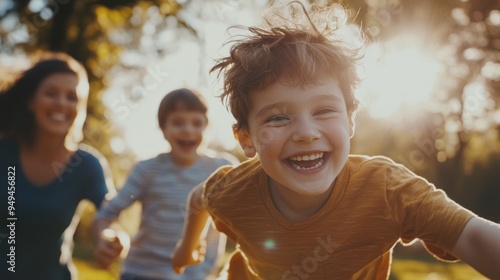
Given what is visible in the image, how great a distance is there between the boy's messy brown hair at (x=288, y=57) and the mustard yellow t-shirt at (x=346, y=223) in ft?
1.12

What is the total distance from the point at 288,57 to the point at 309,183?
54 cm

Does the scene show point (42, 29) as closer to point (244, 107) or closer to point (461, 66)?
point (461, 66)

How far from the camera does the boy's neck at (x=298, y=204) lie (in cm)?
262

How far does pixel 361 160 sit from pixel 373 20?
1069cm

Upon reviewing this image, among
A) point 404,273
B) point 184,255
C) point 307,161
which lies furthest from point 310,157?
point 404,273

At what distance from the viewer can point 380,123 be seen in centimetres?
2233

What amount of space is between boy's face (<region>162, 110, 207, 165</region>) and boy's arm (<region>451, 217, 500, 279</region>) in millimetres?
3213

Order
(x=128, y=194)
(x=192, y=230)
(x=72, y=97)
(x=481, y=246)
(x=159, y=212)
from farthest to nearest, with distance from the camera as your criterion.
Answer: (x=159, y=212) < (x=128, y=194) < (x=72, y=97) < (x=192, y=230) < (x=481, y=246)

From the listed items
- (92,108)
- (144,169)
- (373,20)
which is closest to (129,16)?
(92,108)

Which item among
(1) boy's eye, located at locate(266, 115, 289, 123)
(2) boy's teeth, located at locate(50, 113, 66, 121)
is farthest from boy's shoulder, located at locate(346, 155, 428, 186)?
(2) boy's teeth, located at locate(50, 113, 66, 121)

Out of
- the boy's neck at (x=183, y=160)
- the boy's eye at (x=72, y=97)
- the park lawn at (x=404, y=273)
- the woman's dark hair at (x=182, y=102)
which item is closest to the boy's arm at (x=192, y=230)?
the boy's eye at (x=72, y=97)

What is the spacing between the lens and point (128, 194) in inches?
186

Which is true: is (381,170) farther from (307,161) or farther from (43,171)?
(43,171)

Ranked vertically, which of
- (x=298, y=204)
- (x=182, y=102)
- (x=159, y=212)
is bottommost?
(x=159, y=212)
